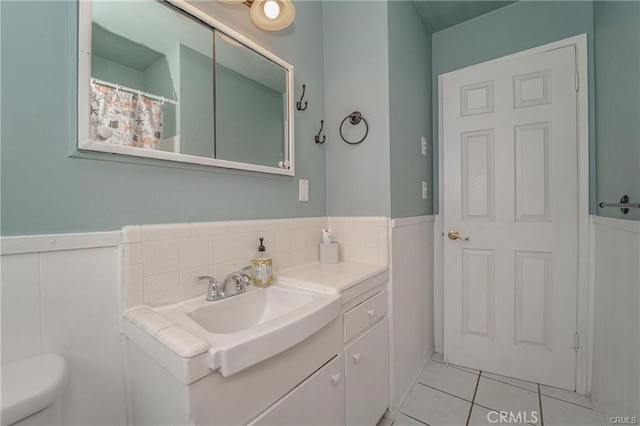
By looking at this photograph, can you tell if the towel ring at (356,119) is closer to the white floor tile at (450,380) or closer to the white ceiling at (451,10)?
the white ceiling at (451,10)

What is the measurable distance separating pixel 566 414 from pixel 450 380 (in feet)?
1.88

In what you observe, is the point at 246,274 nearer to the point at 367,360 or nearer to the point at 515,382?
the point at 367,360

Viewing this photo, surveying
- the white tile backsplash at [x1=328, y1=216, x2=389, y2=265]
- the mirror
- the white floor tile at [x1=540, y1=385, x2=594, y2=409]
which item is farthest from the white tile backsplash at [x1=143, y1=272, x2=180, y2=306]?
the white floor tile at [x1=540, y1=385, x2=594, y2=409]

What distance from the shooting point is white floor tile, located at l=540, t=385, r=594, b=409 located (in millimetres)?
1562

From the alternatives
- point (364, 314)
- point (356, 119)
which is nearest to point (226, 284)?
point (364, 314)

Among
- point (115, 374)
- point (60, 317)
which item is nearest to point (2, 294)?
point (60, 317)

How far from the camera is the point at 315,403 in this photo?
0.94 m

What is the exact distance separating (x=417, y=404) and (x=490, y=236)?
1.18 m

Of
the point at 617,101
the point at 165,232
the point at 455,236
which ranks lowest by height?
the point at 455,236

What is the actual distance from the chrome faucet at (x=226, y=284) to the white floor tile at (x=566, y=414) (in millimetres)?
1720

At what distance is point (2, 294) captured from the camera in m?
0.67

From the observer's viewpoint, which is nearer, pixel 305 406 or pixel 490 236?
pixel 305 406

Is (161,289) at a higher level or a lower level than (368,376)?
higher

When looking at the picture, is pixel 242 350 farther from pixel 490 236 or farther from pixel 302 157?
pixel 490 236
